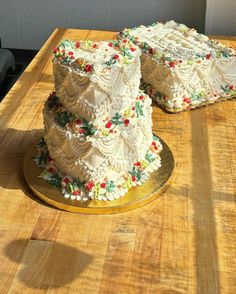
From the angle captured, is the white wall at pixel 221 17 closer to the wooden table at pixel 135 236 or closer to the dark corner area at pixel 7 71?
the dark corner area at pixel 7 71

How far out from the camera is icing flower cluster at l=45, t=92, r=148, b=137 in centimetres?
156

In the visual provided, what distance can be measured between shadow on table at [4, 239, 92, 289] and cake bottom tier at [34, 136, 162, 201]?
0.19 m

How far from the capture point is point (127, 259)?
1438 mm

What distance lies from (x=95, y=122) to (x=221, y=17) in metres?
1.56

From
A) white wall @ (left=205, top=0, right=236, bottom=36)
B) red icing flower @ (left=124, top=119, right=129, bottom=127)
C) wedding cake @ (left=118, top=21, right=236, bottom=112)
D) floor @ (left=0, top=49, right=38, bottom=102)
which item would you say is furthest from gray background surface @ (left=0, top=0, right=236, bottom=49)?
red icing flower @ (left=124, top=119, right=129, bottom=127)

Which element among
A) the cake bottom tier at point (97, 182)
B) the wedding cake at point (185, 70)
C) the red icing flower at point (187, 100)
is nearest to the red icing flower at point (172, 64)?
the wedding cake at point (185, 70)

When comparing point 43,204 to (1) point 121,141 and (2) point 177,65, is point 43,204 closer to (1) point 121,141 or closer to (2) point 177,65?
(1) point 121,141

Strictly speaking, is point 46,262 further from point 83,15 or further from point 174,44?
point 83,15

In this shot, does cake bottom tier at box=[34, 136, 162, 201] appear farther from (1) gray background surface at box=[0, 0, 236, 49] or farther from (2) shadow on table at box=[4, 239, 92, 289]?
(1) gray background surface at box=[0, 0, 236, 49]

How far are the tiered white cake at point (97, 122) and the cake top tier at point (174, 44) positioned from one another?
0.48 m

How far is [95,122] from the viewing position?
1.56 metres

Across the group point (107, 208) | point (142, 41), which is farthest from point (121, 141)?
point (142, 41)

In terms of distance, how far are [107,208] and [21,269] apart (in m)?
0.30

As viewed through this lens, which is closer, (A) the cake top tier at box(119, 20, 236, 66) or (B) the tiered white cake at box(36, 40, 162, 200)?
(B) the tiered white cake at box(36, 40, 162, 200)
